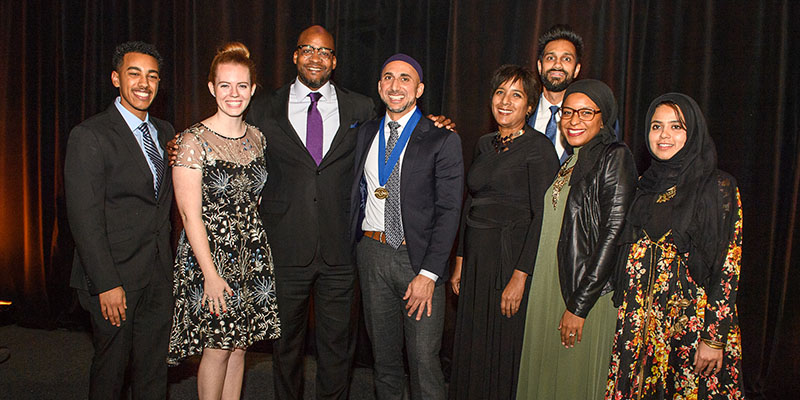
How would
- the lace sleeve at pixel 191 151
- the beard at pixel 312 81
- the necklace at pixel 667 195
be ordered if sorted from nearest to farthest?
the necklace at pixel 667 195 → the lace sleeve at pixel 191 151 → the beard at pixel 312 81

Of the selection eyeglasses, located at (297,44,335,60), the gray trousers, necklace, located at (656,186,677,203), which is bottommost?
the gray trousers

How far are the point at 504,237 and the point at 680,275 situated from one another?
717 millimetres

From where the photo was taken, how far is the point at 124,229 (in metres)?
2.40

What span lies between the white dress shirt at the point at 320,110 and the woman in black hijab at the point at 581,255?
45.8 inches

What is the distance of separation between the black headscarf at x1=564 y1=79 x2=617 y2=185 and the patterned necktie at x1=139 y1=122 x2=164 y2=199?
192 centimetres

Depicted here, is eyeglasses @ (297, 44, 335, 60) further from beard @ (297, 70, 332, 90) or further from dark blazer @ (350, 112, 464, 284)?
dark blazer @ (350, 112, 464, 284)

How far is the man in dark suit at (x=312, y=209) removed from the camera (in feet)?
8.67

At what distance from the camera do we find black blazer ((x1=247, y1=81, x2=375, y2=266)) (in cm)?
263

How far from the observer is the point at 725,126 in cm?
333

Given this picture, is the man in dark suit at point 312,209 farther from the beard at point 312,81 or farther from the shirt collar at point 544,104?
the shirt collar at point 544,104

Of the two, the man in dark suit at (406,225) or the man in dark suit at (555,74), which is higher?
the man in dark suit at (555,74)

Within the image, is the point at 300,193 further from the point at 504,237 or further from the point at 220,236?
the point at 504,237

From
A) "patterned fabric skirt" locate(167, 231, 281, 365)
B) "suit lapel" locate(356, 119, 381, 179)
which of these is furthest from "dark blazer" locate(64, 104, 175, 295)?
"suit lapel" locate(356, 119, 381, 179)

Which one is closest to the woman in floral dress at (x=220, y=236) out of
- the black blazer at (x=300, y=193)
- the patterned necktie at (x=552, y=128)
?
the black blazer at (x=300, y=193)
